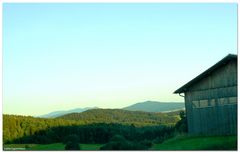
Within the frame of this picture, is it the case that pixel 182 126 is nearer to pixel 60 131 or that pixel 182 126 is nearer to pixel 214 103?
pixel 214 103

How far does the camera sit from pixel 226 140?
1009 inches

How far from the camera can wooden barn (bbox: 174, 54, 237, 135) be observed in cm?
2862

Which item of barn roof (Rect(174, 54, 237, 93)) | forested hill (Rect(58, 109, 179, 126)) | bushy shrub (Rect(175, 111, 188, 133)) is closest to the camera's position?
barn roof (Rect(174, 54, 237, 93))

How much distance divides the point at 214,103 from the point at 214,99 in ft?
0.80

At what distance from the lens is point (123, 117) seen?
5341 cm

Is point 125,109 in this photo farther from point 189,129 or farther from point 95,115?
point 189,129

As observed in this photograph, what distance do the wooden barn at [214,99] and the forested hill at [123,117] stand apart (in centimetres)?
1793

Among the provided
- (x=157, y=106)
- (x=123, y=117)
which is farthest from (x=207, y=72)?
(x=157, y=106)

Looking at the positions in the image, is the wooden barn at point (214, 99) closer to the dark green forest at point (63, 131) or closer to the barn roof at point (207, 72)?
the barn roof at point (207, 72)

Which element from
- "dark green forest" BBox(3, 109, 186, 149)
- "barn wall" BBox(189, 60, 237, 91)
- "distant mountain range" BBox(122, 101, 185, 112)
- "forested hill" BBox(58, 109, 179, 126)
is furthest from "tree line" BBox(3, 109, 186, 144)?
"distant mountain range" BBox(122, 101, 185, 112)

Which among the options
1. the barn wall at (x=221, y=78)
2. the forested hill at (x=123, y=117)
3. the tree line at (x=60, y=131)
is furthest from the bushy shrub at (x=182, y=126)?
the forested hill at (x=123, y=117)

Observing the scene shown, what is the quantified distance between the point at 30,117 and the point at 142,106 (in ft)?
68.2

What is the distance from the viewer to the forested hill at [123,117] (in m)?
50.5

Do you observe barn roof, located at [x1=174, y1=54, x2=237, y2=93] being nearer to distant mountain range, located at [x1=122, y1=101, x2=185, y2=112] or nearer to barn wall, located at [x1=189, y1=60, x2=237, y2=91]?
barn wall, located at [x1=189, y1=60, x2=237, y2=91]
